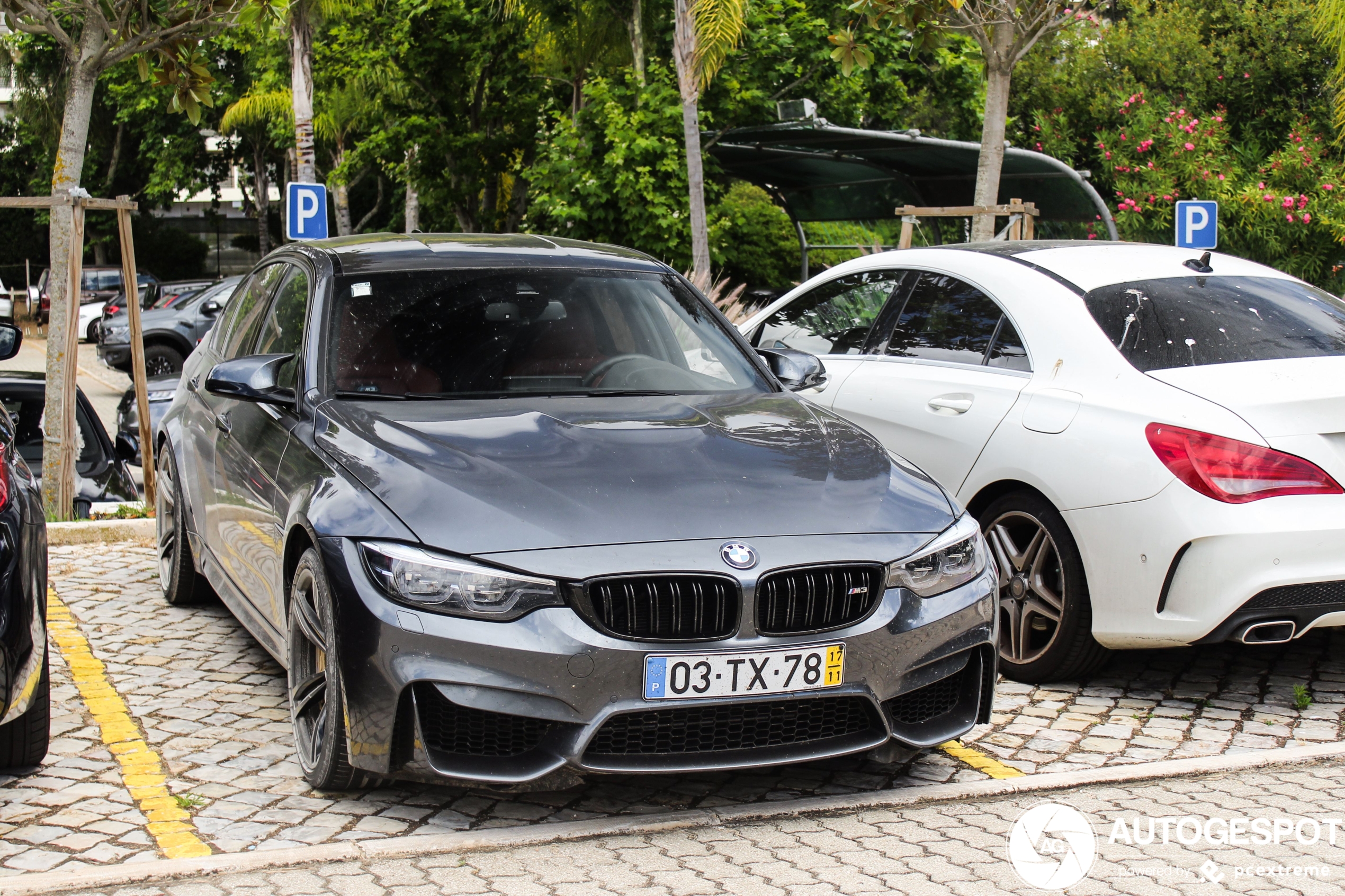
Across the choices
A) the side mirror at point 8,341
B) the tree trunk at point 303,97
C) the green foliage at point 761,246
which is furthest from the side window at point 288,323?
the green foliage at point 761,246

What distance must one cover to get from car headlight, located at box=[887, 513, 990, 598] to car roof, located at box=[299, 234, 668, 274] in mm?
1838

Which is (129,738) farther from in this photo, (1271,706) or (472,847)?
(1271,706)

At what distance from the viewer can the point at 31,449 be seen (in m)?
9.38

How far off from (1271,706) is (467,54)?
22402mm

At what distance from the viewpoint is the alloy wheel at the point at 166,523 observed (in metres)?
6.50

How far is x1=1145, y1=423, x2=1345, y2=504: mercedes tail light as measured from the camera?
4.71 m

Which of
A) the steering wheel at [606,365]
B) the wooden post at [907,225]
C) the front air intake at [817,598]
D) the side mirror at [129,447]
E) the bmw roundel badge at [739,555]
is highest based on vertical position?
the wooden post at [907,225]

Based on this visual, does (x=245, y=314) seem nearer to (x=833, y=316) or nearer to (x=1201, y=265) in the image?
(x=833, y=316)

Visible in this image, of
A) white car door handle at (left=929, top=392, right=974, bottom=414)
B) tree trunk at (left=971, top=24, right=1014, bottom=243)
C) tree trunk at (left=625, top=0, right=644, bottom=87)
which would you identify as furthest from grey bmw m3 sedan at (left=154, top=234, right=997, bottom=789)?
tree trunk at (left=625, top=0, right=644, bottom=87)

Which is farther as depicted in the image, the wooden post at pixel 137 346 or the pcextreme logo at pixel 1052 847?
the wooden post at pixel 137 346

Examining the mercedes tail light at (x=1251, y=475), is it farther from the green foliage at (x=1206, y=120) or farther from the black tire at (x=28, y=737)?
the green foliage at (x=1206, y=120)

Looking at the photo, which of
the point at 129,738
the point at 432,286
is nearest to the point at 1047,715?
the point at 432,286

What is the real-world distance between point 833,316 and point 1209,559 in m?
2.54

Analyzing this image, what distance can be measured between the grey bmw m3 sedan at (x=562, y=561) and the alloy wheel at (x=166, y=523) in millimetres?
1562
